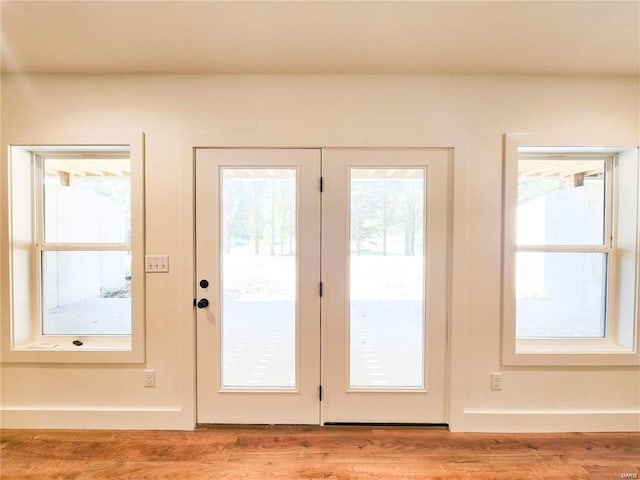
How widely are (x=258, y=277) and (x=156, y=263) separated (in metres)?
0.72

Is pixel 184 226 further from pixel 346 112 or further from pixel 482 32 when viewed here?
pixel 482 32

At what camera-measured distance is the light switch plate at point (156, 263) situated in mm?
2031

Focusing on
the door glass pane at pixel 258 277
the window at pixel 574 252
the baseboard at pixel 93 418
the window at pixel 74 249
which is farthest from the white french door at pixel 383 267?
the window at pixel 74 249

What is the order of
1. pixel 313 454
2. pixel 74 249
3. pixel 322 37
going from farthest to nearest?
pixel 74 249, pixel 313 454, pixel 322 37

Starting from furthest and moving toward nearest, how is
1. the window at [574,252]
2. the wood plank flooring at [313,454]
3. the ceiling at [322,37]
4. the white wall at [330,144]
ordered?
1. the window at [574,252]
2. the white wall at [330,144]
3. the wood plank flooring at [313,454]
4. the ceiling at [322,37]

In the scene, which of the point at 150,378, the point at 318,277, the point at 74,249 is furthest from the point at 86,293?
the point at 318,277

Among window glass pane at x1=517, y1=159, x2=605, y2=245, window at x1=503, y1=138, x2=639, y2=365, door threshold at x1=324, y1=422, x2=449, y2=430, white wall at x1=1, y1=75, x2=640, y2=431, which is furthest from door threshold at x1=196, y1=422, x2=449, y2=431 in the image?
window glass pane at x1=517, y1=159, x2=605, y2=245

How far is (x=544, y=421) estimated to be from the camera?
6.68 feet

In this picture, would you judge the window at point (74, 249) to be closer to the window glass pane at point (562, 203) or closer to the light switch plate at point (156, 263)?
the light switch plate at point (156, 263)

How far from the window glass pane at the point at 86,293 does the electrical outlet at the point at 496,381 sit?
2725 millimetres

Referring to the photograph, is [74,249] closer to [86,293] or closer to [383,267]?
[86,293]

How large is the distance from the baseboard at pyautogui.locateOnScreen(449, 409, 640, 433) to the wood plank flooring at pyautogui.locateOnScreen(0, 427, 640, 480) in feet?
0.14

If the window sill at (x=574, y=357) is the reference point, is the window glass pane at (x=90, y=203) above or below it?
above

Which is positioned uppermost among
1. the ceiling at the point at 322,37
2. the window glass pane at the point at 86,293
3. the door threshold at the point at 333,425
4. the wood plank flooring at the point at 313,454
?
the ceiling at the point at 322,37
